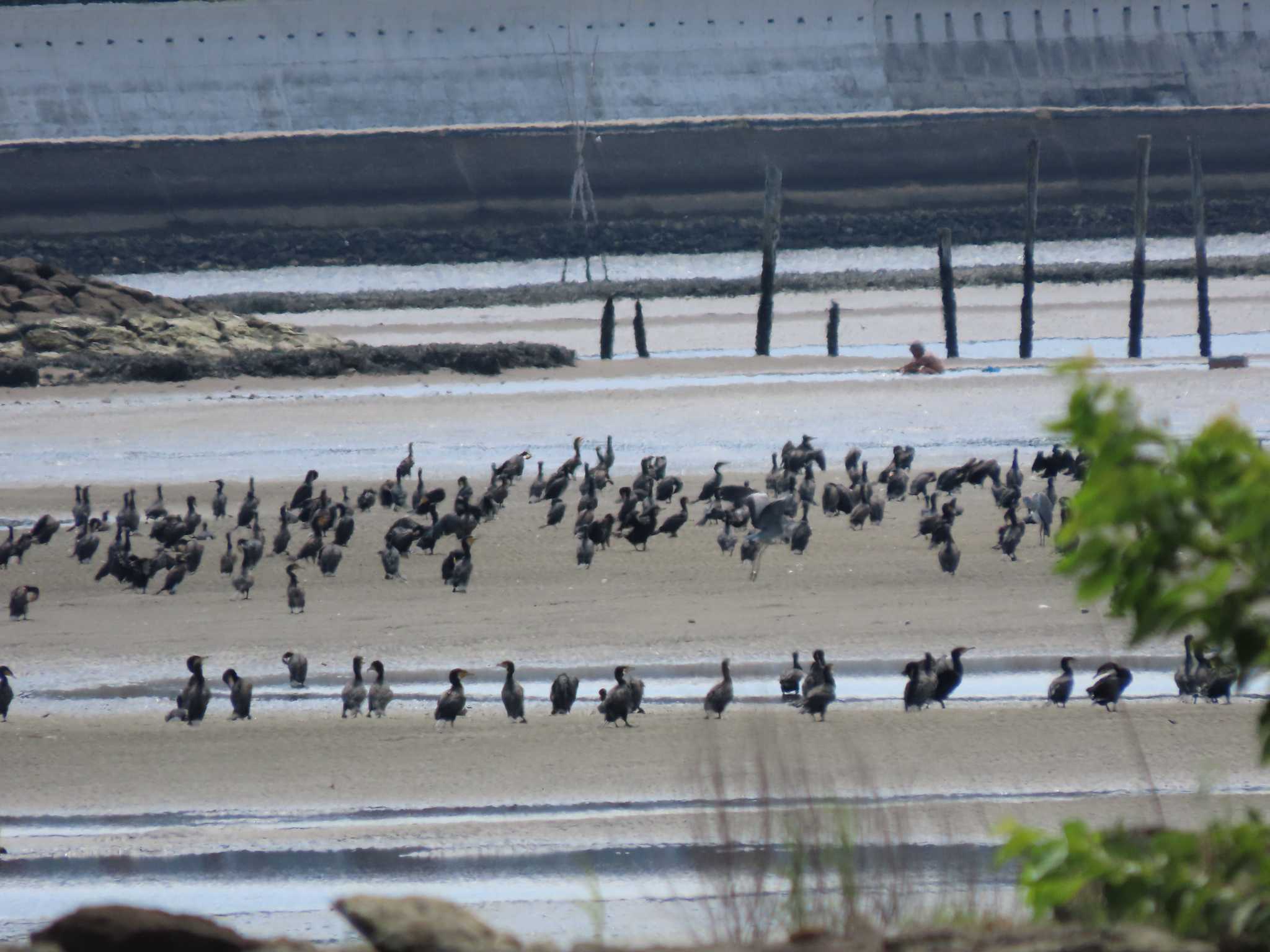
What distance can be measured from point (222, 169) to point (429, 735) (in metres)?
42.2

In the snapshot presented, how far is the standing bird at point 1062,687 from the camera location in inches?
382

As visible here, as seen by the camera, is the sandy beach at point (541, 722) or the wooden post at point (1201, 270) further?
the wooden post at point (1201, 270)

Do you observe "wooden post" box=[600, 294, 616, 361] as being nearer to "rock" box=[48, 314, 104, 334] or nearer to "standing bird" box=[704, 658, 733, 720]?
"rock" box=[48, 314, 104, 334]

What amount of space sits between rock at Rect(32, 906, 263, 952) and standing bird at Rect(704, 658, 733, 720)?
5.47 m

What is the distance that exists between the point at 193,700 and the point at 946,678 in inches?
159

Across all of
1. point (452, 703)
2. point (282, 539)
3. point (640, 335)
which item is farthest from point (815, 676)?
point (640, 335)

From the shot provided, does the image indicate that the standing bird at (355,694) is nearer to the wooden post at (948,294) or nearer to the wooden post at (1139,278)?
the wooden post at (948,294)

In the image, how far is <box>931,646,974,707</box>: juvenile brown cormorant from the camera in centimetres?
987

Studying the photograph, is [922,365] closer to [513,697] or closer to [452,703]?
[513,697]

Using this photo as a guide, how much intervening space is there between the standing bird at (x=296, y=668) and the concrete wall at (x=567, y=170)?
128 ft

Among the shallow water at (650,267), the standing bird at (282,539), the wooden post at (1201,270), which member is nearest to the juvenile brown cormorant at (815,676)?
the standing bird at (282,539)

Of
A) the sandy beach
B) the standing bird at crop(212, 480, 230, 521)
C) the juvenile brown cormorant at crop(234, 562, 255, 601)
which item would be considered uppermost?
the standing bird at crop(212, 480, 230, 521)

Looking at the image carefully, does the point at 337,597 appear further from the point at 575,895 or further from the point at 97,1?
the point at 97,1

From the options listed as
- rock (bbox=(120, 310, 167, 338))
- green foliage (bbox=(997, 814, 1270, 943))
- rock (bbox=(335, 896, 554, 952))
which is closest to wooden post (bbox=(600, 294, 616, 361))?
rock (bbox=(120, 310, 167, 338))
